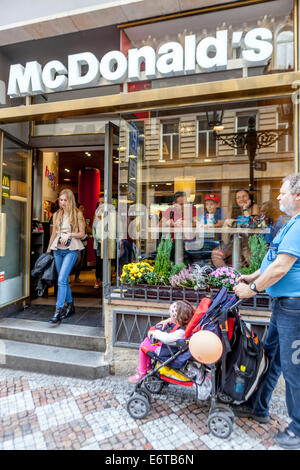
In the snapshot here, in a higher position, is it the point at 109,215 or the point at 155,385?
the point at 109,215

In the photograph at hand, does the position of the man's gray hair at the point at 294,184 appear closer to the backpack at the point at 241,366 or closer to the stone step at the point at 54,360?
the backpack at the point at 241,366

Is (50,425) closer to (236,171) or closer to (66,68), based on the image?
(66,68)

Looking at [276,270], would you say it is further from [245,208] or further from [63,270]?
[63,270]

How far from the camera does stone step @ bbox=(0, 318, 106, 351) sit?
3680 mm

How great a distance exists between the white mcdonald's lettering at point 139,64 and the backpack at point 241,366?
304cm

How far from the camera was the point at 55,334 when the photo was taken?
12.4ft

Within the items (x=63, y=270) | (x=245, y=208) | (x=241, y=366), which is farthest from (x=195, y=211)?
(x=241, y=366)

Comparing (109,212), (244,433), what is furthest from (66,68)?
(244,433)

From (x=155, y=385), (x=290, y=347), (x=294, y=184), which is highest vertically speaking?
(x=294, y=184)

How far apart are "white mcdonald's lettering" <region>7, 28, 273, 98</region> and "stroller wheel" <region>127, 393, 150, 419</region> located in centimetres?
366

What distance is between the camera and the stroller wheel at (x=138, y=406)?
2.52 metres

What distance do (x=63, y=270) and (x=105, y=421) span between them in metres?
2.20

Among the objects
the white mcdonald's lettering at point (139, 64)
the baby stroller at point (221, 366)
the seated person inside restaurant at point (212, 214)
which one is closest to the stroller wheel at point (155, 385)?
the baby stroller at point (221, 366)

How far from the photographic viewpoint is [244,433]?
2373 millimetres
